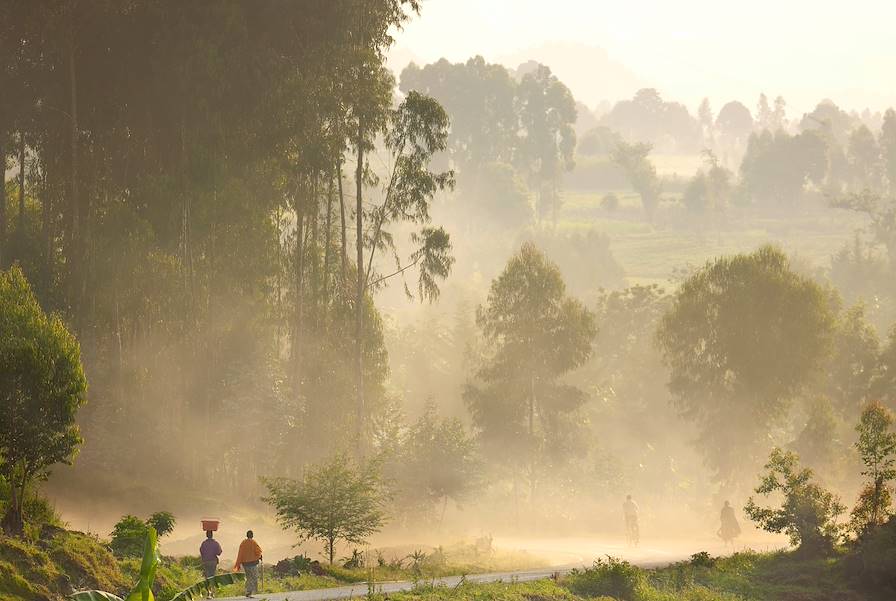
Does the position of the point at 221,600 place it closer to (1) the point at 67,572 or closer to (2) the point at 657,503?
(1) the point at 67,572

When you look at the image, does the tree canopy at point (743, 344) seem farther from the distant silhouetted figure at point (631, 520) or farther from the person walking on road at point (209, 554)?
the person walking on road at point (209, 554)

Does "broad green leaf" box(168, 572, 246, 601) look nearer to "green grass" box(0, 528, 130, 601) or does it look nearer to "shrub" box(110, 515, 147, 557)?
"green grass" box(0, 528, 130, 601)

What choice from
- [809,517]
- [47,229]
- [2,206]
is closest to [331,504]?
[809,517]

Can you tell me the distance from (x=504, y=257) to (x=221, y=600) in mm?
97938

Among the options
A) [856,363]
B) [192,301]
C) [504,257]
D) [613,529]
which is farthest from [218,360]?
[504,257]

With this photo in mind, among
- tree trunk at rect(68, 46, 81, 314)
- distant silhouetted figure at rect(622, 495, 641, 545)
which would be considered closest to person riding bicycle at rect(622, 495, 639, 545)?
distant silhouetted figure at rect(622, 495, 641, 545)

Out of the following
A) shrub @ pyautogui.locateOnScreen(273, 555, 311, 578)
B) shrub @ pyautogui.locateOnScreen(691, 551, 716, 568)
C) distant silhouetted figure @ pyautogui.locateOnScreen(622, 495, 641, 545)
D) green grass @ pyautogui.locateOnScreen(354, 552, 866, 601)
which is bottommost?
green grass @ pyautogui.locateOnScreen(354, 552, 866, 601)

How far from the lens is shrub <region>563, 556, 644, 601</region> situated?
Result: 76.3 feet

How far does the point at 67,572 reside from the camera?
18.8 m

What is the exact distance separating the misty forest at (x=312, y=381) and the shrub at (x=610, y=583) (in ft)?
0.19

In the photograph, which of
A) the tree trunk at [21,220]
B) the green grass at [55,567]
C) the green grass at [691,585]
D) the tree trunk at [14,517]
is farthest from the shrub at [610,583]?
the tree trunk at [21,220]

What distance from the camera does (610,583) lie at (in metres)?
23.5

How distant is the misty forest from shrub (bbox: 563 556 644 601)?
6 centimetres

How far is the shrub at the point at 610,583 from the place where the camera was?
23.2 m
